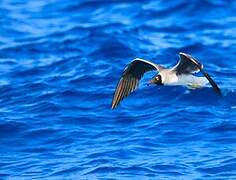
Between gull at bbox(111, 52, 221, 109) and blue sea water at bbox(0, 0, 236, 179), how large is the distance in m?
0.74

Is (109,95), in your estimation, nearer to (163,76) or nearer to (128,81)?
(128,81)

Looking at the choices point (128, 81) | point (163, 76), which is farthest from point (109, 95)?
point (163, 76)

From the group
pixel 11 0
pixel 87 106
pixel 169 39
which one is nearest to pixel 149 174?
pixel 87 106

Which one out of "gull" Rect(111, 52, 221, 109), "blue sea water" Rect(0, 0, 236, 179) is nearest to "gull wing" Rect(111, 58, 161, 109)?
"gull" Rect(111, 52, 221, 109)

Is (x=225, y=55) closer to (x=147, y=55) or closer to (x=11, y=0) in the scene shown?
(x=147, y=55)

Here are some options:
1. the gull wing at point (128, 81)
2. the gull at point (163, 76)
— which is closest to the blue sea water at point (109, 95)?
the gull wing at point (128, 81)

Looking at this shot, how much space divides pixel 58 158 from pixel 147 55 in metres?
5.13

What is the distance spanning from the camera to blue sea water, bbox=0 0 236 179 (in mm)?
11914

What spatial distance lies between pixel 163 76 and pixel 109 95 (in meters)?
2.49

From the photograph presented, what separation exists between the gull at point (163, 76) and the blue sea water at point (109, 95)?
737 millimetres

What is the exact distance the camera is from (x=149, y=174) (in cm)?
1137

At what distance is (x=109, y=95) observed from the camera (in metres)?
14.8

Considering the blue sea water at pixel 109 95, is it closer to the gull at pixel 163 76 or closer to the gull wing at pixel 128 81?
the gull wing at pixel 128 81

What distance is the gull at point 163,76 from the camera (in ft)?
40.4
